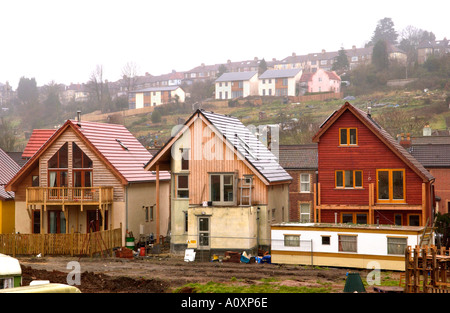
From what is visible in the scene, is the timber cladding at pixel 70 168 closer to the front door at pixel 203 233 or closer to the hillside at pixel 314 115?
the front door at pixel 203 233

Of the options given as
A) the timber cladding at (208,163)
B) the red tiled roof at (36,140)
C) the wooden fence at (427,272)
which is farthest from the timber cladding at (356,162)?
the red tiled roof at (36,140)

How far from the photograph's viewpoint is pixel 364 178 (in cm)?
3703

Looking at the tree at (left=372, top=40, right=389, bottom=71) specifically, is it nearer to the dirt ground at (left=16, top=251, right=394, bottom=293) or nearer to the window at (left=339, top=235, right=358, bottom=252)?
the dirt ground at (left=16, top=251, right=394, bottom=293)

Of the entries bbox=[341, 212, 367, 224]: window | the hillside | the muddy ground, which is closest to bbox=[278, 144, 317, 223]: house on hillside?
bbox=[341, 212, 367, 224]: window

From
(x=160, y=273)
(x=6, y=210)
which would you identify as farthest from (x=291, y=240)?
(x=6, y=210)

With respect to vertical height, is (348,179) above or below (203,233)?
above

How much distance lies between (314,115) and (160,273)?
88.4 meters

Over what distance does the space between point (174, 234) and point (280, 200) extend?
7.80m

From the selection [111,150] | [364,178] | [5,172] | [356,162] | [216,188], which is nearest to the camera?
[216,188]

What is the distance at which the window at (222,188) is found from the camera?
36375 mm

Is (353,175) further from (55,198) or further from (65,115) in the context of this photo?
(65,115)

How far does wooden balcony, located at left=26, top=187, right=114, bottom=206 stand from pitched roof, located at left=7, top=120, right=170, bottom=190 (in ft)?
5.24

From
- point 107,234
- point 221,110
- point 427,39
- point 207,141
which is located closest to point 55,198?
point 107,234

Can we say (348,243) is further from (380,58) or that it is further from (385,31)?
(385,31)
